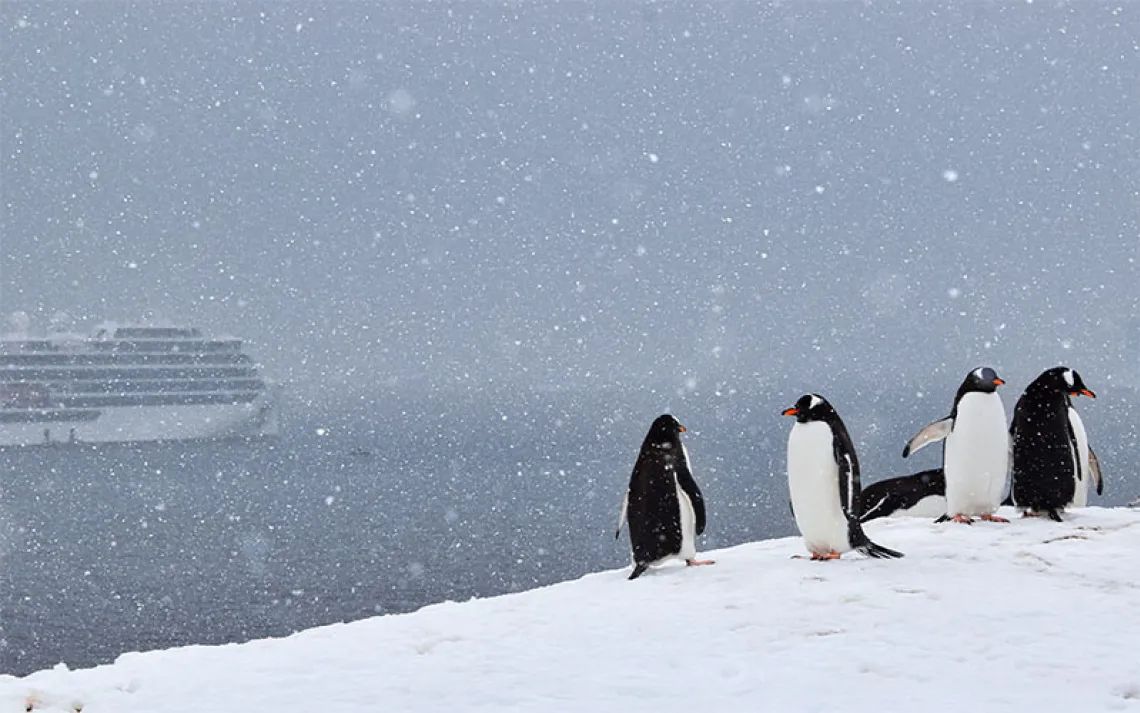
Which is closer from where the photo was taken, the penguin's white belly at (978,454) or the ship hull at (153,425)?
the penguin's white belly at (978,454)

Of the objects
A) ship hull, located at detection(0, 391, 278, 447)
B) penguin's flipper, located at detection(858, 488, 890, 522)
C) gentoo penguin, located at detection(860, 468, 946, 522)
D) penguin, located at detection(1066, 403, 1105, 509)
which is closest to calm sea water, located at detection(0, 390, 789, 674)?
ship hull, located at detection(0, 391, 278, 447)

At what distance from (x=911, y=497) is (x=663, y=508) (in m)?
4.44

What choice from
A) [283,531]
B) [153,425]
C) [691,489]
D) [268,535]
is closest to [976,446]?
[691,489]

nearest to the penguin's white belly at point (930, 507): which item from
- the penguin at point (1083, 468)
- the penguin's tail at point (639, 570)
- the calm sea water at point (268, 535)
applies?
the penguin at point (1083, 468)

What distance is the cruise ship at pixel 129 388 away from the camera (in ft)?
352

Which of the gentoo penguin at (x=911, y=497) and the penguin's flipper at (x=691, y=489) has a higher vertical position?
the penguin's flipper at (x=691, y=489)

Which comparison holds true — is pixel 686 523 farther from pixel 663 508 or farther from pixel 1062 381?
pixel 1062 381

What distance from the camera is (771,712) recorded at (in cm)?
465

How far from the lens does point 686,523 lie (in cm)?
789

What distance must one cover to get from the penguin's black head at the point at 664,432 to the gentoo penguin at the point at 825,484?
0.93 meters

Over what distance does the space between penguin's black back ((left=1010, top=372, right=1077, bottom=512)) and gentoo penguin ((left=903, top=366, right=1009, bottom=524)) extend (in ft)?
0.53

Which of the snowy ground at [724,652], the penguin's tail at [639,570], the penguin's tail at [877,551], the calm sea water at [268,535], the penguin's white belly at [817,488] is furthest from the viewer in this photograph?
the calm sea water at [268,535]

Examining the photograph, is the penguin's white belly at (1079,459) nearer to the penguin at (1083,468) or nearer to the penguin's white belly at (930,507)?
the penguin at (1083,468)

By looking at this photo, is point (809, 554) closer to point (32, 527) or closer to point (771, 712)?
point (771, 712)
